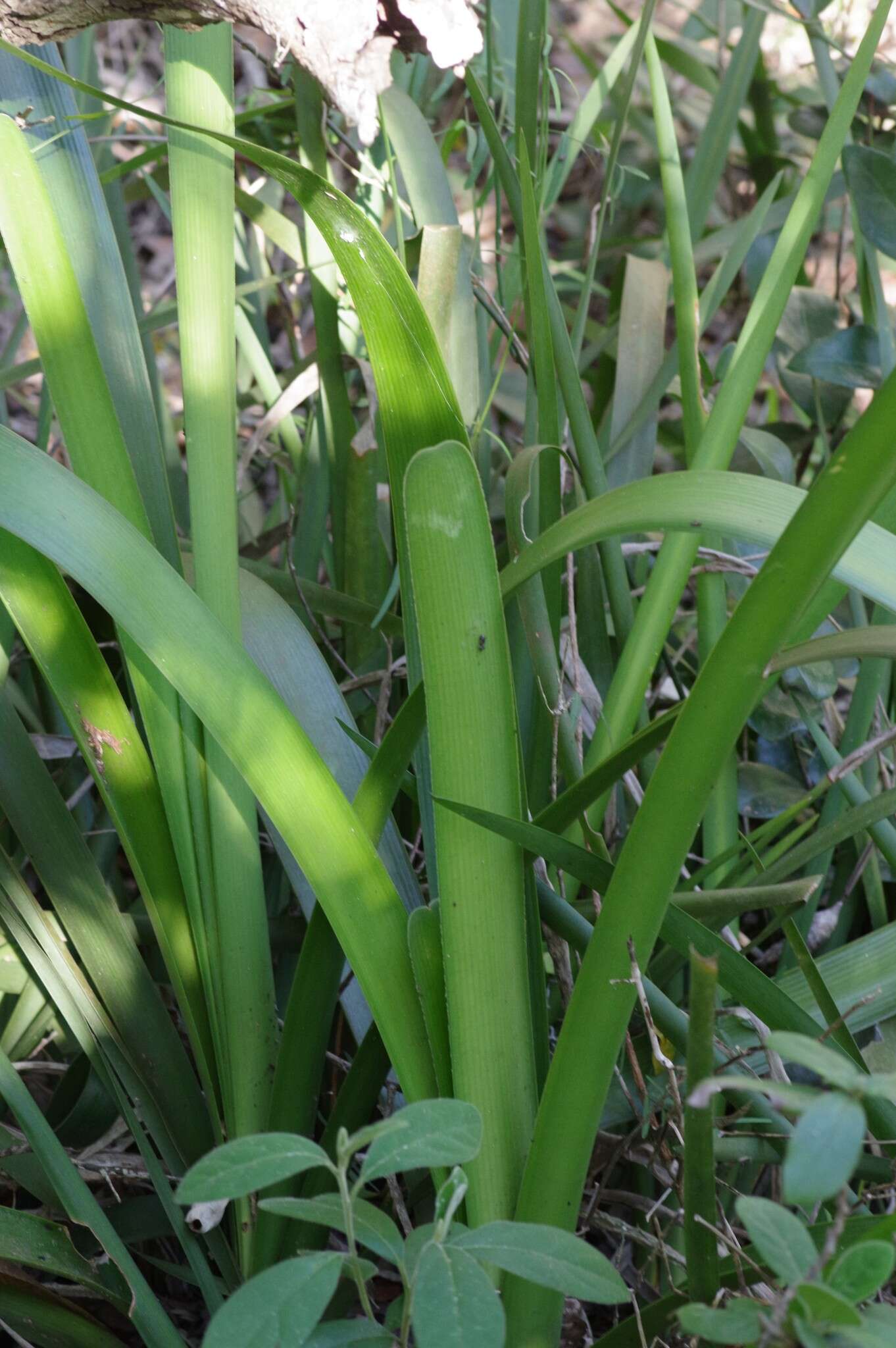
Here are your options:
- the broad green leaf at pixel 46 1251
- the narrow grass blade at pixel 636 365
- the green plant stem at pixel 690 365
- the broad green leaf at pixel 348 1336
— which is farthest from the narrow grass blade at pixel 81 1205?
the narrow grass blade at pixel 636 365

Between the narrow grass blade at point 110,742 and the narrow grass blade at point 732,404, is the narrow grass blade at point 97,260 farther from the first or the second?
the narrow grass blade at point 732,404

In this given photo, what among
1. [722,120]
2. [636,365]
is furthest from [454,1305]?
[722,120]

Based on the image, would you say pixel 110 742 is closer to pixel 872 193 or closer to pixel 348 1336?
pixel 348 1336

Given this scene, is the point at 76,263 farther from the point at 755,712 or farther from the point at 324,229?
the point at 755,712

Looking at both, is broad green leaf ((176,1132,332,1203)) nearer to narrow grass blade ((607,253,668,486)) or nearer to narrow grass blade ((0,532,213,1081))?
narrow grass blade ((0,532,213,1081))

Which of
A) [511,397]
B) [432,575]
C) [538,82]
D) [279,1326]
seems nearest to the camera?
[279,1326]

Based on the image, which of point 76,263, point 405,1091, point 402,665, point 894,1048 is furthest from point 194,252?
point 894,1048
